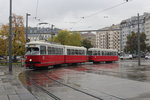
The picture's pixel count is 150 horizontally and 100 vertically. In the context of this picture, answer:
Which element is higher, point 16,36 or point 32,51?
point 16,36

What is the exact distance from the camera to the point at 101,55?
153ft

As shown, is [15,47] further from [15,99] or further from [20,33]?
[15,99]

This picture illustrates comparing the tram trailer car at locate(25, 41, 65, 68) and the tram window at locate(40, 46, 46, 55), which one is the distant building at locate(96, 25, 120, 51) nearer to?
the tram trailer car at locate(25, 41, 65, 68)

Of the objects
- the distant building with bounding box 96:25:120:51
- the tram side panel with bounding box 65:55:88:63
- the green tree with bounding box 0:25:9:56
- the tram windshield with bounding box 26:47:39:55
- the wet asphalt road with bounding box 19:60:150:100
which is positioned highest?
the distant building with bounding box 96:25:120:51

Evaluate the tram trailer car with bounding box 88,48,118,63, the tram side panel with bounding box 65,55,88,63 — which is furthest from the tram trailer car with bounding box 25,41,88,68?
the tram trailer car with bounding box 88,48,118,63

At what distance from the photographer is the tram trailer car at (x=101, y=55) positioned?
148ft

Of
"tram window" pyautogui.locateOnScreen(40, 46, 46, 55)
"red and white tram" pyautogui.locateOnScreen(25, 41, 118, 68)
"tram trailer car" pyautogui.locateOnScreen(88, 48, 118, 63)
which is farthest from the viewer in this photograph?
"tram trailer car" pyautogui.locateOnScreen(88, 48, 118, 63)

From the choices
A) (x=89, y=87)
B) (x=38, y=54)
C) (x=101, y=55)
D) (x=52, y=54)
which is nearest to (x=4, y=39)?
(x=52, y=54)

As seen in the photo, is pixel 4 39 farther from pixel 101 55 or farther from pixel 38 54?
pixel 38 54

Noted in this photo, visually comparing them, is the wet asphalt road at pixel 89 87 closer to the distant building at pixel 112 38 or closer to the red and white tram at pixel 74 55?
the red and white tram at pixel 74 55

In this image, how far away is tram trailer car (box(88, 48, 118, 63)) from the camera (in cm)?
4516

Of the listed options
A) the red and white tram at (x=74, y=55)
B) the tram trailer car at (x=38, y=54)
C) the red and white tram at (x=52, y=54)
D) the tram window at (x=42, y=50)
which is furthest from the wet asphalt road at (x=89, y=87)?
the red and white tram at (x=74, y=55)

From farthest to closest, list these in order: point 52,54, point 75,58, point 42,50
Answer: point 75,58, point 52,54, point 42,50

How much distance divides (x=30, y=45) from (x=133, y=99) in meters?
18.1
